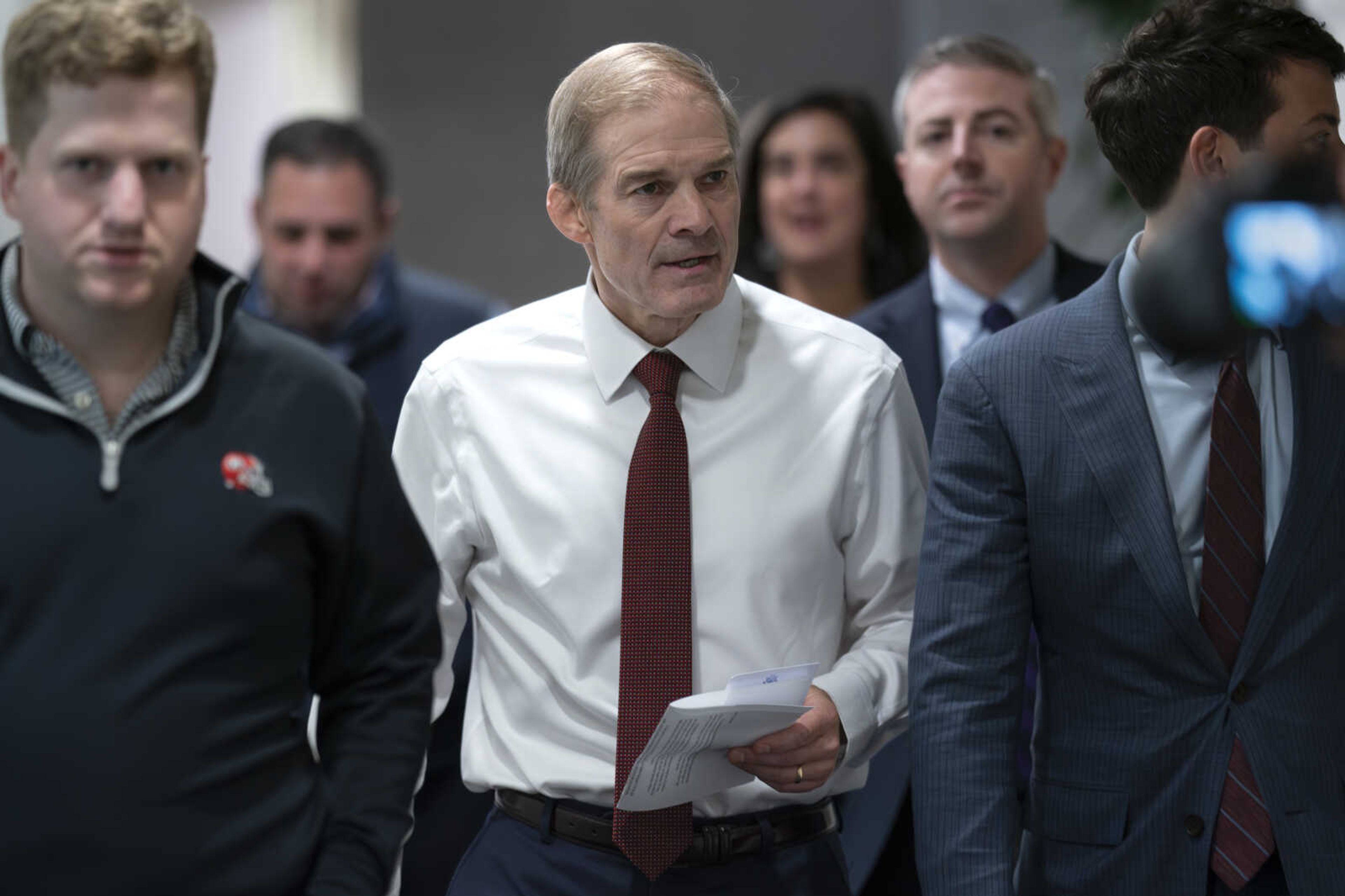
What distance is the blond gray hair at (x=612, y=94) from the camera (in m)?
2.38

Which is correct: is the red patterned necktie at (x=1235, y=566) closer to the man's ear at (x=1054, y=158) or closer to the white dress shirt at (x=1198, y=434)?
the white dress shirt at (x=1198, y=434)

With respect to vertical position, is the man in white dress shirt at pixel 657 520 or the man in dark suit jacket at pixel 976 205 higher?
the man in dark suit jacket at pixel 976 205

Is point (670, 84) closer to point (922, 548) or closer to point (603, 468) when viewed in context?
point (603, 468)

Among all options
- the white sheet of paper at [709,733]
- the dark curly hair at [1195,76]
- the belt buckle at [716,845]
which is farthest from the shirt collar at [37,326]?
the dark curly hair at [1195,76]

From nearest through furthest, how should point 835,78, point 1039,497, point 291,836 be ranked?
1. point 291,836
2. point 1039,497
3. point 835,78

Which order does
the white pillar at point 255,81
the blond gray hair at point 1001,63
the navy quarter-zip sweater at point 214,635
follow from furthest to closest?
the white pillar at point 255,81
the blond gray hair at point 1001,63
the navy quarter-zip sweater at point 214,635

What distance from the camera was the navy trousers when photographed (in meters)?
2.30

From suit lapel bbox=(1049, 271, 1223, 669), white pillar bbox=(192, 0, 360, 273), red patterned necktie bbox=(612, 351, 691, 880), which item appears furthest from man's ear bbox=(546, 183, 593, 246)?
white pillar bbox=(192, 0, 360, 273)

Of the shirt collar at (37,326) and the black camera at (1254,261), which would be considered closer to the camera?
the black camera at (1254,261)

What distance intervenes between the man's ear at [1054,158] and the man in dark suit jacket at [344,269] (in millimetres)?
1626

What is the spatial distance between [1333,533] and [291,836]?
1343 mm

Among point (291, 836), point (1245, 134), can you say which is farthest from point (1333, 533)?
point (291, 836)

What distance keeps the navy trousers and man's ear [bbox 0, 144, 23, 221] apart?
110 centimetres

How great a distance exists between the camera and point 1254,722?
2.08m
